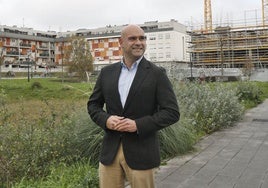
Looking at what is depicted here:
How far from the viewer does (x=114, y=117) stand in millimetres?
2430

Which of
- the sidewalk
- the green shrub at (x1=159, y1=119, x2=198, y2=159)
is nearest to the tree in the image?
the sidewalk

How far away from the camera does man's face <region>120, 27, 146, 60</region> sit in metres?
2.47

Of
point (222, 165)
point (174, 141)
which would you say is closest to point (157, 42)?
point (174, 141)

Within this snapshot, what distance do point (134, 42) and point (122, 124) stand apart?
1.77ft

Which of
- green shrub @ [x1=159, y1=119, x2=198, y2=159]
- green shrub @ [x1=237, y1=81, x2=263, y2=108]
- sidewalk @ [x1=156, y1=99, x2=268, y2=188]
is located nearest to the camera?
sidewalk @ [x1=156, y1=99, x2=268, y2=188]

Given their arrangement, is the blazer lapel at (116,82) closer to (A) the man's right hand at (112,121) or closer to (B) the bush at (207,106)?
(A) the man's right hand at (112,121)

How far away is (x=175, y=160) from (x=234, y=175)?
104 cm

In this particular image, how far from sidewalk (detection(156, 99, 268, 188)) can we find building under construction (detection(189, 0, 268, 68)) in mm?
63120

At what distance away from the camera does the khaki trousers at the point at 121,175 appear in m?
2.46

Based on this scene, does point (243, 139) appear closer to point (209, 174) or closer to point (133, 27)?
point (209, 174)

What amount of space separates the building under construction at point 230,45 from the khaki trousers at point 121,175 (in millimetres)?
67838

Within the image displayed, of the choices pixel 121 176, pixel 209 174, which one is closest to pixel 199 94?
pixel 209 174

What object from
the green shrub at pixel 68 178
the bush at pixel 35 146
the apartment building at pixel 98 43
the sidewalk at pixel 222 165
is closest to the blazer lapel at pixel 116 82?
the green shrub at pixel 68 178

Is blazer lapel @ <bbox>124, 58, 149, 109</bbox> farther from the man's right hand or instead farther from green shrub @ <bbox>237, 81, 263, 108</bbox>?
green shrub @ <bbox>237, 81, 263, 108</bbox>
